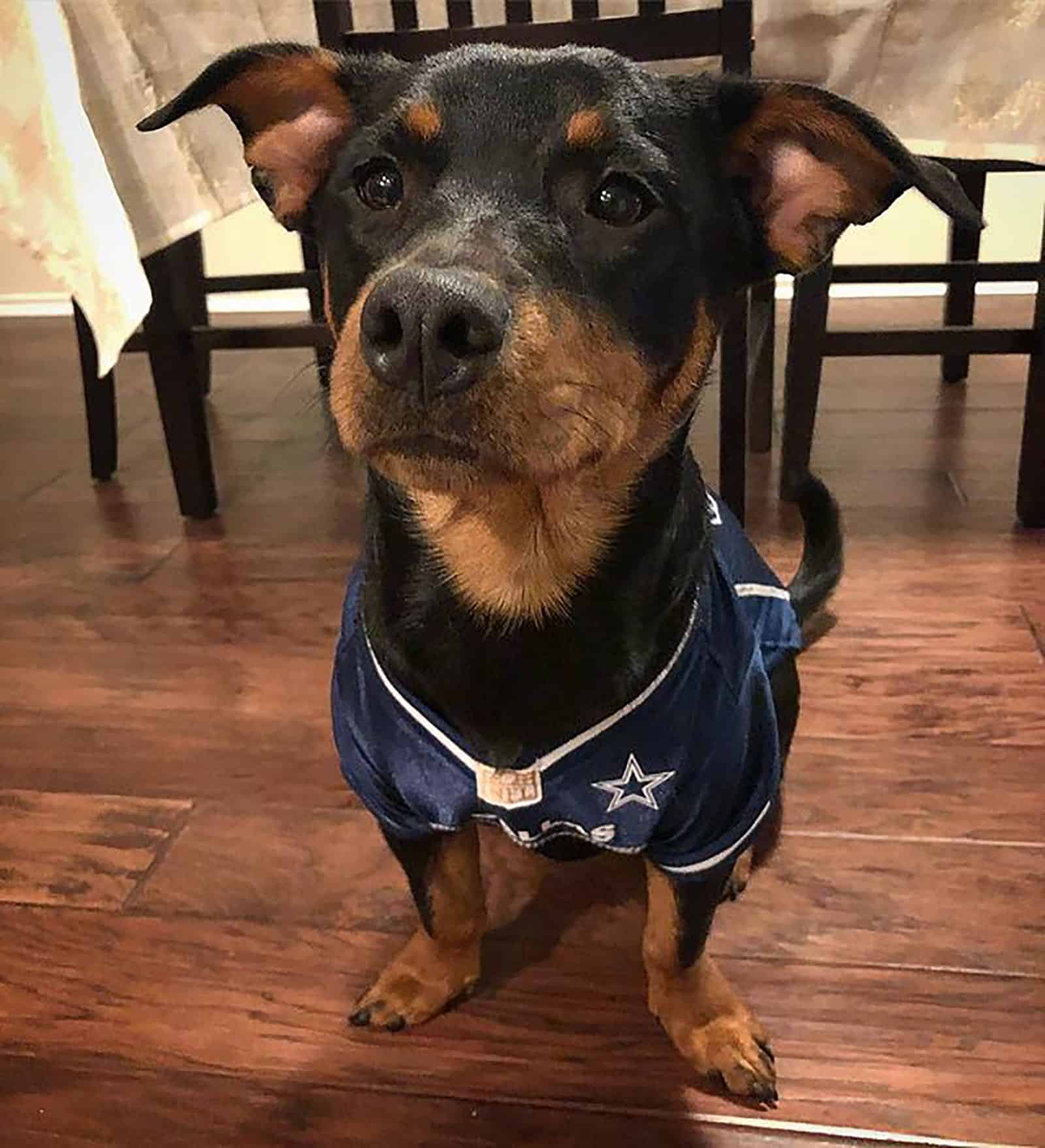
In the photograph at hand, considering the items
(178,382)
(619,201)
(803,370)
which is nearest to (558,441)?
(619,201)

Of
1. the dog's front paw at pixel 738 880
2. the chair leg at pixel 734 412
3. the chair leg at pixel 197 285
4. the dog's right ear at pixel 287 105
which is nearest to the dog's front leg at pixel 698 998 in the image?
the dog's front paw at pixel 738 880

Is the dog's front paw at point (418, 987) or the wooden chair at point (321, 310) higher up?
the wooden chair at point (321, 310)

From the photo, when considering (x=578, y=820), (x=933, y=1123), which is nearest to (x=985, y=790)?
(x=933, y=1123)

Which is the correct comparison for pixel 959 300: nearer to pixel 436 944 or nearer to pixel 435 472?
pixel 436 944

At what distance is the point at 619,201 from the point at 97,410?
1.73 m

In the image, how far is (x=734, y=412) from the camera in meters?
2.00

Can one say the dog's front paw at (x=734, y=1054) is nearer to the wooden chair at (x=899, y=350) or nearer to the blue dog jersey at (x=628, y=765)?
the blue dog jersey at (x=628, y=765)

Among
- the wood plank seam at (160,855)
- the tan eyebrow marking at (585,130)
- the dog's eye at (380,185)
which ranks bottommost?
the wood plank seam at (160,855)

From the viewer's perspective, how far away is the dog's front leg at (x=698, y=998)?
1121 mm

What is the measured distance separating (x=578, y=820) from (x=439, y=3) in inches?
53.5

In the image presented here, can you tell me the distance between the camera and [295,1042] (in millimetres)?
1198

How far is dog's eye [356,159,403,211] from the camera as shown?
38.4 inches

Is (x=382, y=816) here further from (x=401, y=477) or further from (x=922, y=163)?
(x=922, y=163)

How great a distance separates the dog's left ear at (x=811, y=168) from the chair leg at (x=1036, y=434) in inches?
43.9
